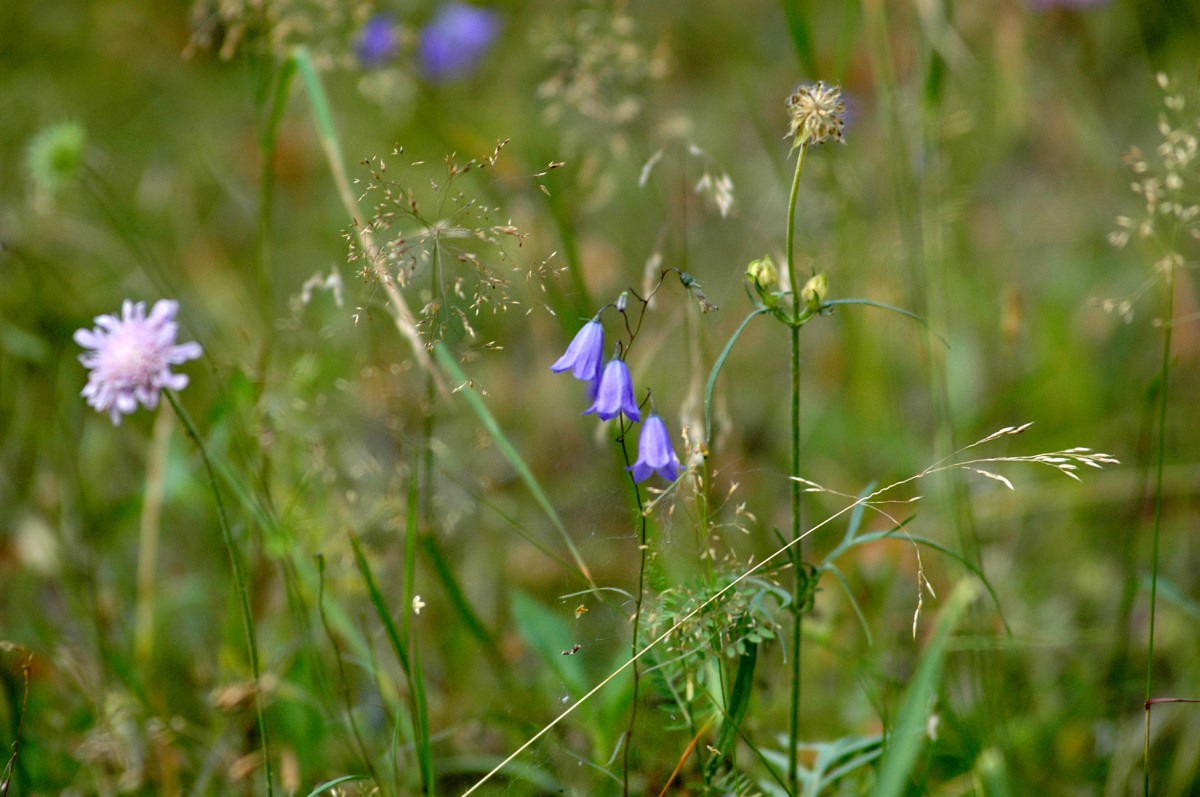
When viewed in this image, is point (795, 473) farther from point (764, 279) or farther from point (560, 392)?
point (560, 392)

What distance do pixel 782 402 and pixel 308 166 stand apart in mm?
2286

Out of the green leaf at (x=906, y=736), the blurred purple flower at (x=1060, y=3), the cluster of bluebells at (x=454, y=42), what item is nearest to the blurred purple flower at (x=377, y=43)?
the cluster of bluebells at (x=454, y=42)

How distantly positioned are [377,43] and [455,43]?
31.1 inches

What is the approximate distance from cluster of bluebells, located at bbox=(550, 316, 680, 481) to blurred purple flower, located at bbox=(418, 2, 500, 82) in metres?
2.96

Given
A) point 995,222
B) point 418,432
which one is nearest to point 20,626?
point 418,432

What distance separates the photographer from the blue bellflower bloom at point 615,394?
1.23 metres

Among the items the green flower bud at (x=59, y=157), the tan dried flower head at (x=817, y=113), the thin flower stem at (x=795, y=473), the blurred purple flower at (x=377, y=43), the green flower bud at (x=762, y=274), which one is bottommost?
the thin flower stem at (x=795, y=473)

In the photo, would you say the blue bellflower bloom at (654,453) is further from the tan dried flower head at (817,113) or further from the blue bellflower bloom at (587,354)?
the tan dried flower head at (817,113)

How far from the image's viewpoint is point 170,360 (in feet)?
4.55

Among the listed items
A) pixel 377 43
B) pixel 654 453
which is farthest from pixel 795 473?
pixel 377 43

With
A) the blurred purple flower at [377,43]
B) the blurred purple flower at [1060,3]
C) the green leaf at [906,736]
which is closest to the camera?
the green leaf at [906,736]

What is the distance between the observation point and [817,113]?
1174 millimetres

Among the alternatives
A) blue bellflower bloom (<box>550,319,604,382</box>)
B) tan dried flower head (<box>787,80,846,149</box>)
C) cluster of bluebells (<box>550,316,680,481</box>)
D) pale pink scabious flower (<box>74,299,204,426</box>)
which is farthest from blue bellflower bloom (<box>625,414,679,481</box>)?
pale pink scabious flower (<box>74,299,204,426</box>)

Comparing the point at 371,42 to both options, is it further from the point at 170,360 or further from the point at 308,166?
the point at 170,360
